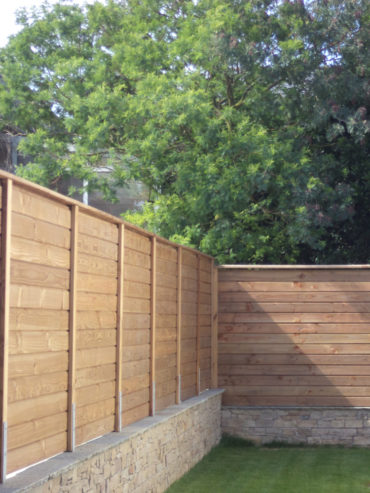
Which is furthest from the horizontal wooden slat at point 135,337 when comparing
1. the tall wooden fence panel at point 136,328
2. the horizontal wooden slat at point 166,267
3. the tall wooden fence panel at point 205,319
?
the tall wooden fence panel at point 205,319

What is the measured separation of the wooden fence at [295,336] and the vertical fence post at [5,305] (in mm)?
7749

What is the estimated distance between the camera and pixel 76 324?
5531 millimetres

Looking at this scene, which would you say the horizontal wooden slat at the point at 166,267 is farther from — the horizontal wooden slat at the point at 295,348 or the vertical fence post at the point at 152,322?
the horizontal wooden slat at the point at 295,348

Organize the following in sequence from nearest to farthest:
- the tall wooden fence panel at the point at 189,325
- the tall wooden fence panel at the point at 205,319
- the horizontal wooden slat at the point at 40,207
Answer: the horizontal wooden slat at the point at 40,207, the tall wooden fence panel at the point at 189,325, the tall wooden fence panel at the point at 205,319

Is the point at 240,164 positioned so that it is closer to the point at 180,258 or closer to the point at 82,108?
the point at 82,108

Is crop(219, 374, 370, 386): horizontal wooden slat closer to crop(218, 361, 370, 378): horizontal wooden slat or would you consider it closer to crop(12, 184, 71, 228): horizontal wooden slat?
crop(218, 361, 370, 378): horizontal wooden slat

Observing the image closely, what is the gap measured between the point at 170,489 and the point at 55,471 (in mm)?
3492

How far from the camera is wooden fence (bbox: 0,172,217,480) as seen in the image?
443 cm

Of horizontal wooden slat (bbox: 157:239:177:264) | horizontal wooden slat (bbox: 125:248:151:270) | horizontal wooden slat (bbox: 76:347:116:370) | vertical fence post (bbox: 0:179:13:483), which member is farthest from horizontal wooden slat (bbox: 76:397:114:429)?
horizontal wooden slat (bbox: 157:239:177:264)

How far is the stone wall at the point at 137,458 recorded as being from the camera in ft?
15.4

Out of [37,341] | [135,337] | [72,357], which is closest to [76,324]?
[72,357]

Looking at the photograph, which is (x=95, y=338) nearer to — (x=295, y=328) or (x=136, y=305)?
(x=136, y=305)

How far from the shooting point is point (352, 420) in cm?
1154

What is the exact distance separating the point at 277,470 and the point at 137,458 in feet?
11.0
